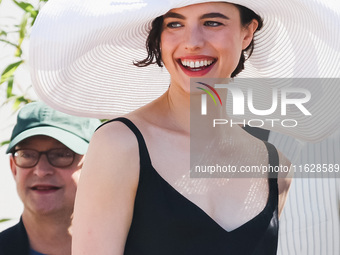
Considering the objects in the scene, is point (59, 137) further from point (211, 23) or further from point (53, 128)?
point (211, 23)

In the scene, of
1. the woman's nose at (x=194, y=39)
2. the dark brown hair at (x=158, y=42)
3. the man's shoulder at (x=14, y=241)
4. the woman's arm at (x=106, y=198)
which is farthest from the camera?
the man's shoulder at (x=14, y=241)

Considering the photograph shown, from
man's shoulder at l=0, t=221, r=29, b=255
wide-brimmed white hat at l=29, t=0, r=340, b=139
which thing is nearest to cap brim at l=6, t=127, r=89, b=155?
man's shoulder at l=0, t=221, r=29, b=255

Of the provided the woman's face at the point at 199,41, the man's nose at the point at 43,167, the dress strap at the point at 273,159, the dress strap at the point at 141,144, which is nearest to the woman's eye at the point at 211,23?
the woman's face at the point at 199,41

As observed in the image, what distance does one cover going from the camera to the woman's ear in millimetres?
2592

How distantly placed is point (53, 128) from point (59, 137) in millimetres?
67

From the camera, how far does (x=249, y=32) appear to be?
2.61m

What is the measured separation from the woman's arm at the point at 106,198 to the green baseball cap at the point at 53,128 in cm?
96

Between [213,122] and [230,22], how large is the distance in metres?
0.34

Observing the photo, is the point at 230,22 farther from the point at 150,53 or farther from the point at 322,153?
the point at 322,153

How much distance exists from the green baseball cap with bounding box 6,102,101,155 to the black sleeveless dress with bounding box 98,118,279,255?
0.94 metres

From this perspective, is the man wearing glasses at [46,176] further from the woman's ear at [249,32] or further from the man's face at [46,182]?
the woman's ear at [249,32]

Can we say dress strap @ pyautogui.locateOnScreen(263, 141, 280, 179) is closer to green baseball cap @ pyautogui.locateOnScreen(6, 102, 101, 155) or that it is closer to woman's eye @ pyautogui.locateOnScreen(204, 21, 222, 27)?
woman's eye @ pyautogui.locateOnScreen(204, 21, 222, 27)

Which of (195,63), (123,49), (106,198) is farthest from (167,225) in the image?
(123,49)

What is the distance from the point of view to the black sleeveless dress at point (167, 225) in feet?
7.54
